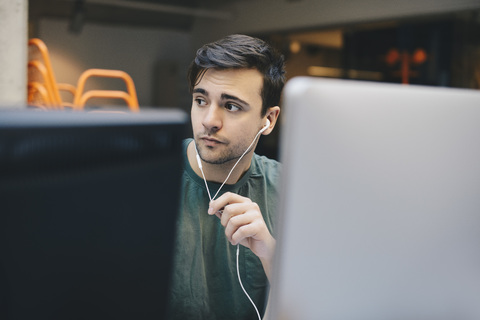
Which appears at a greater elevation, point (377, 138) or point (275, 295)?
point (377, 138)

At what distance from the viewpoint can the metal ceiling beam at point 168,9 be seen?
6.34m

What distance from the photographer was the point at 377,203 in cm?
47

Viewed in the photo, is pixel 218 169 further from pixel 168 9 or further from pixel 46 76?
pixel 168 9

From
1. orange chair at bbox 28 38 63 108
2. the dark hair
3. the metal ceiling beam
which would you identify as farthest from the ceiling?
→ the dark hair

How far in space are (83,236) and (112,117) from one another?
0.10 m

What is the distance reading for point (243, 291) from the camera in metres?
0.97

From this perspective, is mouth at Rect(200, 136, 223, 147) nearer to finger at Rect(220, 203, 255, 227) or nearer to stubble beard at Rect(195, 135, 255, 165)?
stubble beard at Rect(195, 135, 255, 165)

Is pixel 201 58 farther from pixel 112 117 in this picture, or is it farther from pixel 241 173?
pixel 112 117

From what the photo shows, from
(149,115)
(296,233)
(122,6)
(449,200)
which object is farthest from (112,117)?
(122,6)

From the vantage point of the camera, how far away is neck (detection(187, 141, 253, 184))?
1008mm

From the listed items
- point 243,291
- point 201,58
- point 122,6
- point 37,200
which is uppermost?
point 122,6

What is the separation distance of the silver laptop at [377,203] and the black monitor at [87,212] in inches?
4.8

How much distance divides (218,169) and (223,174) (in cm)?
2

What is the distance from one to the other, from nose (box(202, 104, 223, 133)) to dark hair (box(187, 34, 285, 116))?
90mm
